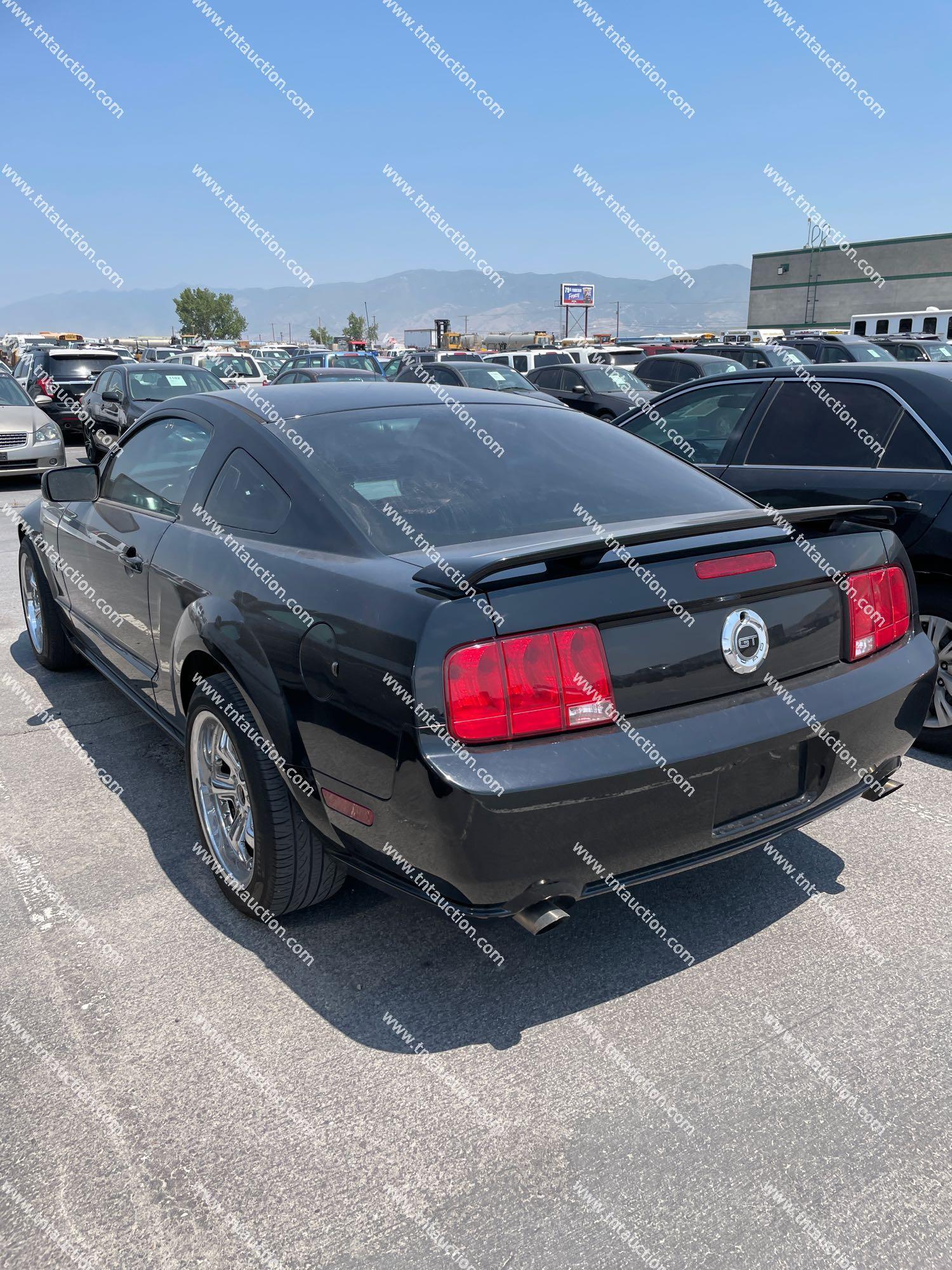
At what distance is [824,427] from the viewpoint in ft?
16.2

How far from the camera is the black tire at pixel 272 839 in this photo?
286 centimetres

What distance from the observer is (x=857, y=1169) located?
213 centimetres

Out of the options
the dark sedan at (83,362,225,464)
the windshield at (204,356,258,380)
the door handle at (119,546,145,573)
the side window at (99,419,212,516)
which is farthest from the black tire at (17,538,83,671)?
the windshield at (204,356,258,380)

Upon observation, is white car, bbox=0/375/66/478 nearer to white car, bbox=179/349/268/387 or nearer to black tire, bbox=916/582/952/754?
white car, bbox=179/349/268/387

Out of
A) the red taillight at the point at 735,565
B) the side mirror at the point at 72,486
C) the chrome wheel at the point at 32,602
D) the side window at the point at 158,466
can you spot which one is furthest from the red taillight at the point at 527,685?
the chrome wheel at the point at 32,602

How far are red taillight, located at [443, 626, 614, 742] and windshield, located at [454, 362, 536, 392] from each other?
14.4m

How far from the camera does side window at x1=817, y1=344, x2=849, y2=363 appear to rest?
52.7 feet

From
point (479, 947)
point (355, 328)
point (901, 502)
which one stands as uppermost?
point (355, 328)

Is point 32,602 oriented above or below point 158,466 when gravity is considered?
below

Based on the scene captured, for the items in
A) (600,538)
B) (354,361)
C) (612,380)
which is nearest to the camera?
(600,538)

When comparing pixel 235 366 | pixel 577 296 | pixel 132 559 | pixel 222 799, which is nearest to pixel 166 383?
pixel 235 366

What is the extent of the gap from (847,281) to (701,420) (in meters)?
63.1

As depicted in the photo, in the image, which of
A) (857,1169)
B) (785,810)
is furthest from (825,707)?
(857,1169)

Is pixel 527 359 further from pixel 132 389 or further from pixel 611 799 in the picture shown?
pixel 611 799
